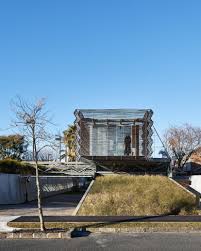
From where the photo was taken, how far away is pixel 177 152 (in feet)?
267

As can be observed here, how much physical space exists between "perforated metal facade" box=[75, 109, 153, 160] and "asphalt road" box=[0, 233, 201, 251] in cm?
2603

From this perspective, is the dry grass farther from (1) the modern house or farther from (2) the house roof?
(2) the house roof

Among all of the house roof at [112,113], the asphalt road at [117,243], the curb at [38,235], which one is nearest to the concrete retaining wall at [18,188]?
the house roof at [112,113]

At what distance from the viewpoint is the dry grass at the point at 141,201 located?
20703 mm

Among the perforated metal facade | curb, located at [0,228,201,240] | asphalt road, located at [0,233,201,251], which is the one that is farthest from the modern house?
asphalt road, located at [0,233,201,251]

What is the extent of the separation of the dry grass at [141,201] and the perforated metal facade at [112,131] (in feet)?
42.6

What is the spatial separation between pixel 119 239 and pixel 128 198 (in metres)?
8.67

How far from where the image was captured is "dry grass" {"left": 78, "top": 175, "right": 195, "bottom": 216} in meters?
20.7

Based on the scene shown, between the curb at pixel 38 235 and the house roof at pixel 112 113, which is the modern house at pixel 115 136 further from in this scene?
the curb at pixel 38 235

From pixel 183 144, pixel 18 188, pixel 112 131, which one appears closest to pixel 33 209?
pixel 18 188

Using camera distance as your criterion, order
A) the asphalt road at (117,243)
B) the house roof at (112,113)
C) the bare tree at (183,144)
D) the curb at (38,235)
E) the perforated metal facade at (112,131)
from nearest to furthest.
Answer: the asphalt road at (117,243), the curb at (38,235), the house roof at (112,113), the perforated metal facade at (112,131), the bare tree at (183,144)

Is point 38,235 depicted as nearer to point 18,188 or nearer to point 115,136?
point 18,188

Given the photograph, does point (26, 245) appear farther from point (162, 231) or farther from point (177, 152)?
point (177, 152)

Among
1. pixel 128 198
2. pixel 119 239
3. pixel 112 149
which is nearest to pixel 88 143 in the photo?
pixel 112 149
